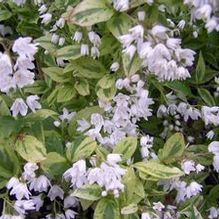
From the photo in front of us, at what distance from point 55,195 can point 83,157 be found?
344 millimetres

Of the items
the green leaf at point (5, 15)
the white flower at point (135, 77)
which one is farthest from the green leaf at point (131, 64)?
the green leaf at point (5, 15)

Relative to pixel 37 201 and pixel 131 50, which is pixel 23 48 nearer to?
pixel 131 50

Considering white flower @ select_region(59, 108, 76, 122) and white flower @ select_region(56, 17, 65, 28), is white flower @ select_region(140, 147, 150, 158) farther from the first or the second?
white flower @ select_region(56, 17, 65, 28)

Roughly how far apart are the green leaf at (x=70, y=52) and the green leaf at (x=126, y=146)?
1.12 feet

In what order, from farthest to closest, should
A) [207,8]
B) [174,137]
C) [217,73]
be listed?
[217,73] < [174,137] < [207,8]

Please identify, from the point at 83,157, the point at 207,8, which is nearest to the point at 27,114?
the point at 83,157

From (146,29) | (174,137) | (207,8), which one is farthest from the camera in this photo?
(174,137)

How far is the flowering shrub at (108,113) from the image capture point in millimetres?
1912

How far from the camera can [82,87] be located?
2.36 metres

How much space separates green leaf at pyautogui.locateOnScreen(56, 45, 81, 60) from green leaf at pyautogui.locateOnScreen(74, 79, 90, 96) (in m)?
0.19

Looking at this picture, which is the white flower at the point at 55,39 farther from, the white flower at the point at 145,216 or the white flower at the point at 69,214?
the white flower at the point at 145,216

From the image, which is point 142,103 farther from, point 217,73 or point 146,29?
point 217,73

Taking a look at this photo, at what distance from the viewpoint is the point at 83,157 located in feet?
6.77

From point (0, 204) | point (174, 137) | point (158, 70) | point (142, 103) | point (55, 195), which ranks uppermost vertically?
point (158, 70)
